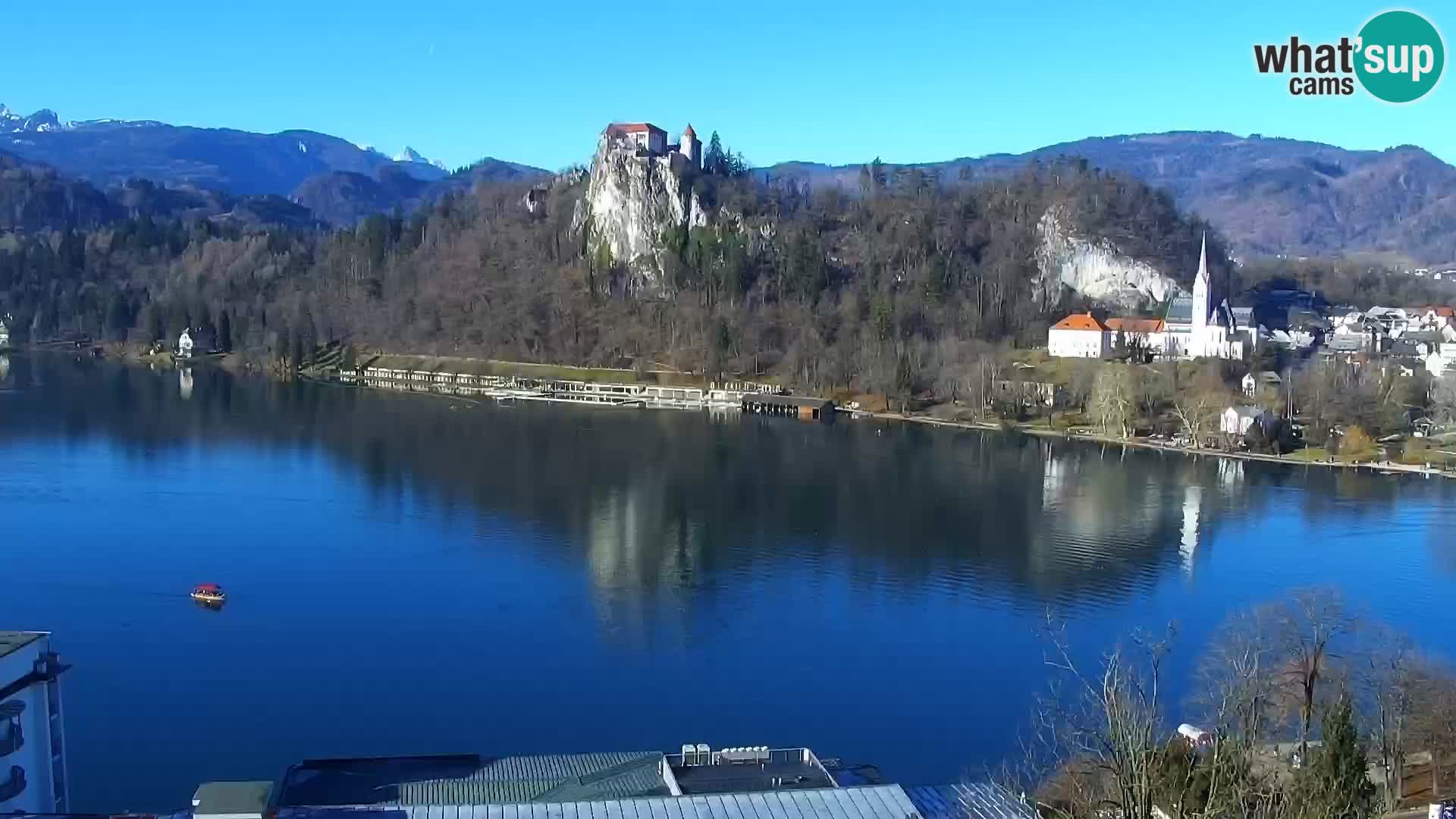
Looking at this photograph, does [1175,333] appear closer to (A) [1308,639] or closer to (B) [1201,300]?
(B) [1201,300]

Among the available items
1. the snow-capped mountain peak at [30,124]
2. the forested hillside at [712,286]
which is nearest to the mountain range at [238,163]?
the snow-capped mountain peak at [30,124]

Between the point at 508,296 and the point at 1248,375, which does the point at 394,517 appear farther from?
the point at 508,296

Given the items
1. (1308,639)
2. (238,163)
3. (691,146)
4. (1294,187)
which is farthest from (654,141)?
(238,163)

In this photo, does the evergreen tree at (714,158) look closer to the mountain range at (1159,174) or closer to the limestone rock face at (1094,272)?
the limestone rock face at (1094,272)

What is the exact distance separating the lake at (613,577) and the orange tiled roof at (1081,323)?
486 cm

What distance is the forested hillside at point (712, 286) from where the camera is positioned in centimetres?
2133

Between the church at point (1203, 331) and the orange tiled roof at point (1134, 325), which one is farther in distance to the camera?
the orange tiled roof at point (1134, 325)

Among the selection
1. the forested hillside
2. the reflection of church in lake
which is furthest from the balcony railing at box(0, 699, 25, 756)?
the forested hillside

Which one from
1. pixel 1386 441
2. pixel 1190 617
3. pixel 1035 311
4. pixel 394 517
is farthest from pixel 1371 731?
pixel 1035 311

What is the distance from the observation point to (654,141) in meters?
26.6

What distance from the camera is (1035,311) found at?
72.8 feet

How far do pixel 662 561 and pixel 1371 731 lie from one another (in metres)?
4.95

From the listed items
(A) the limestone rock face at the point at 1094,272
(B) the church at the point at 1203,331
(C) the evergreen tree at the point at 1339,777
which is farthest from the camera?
(A) the limestone rock face at the point at 1094,272

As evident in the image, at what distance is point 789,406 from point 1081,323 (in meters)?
4.92
